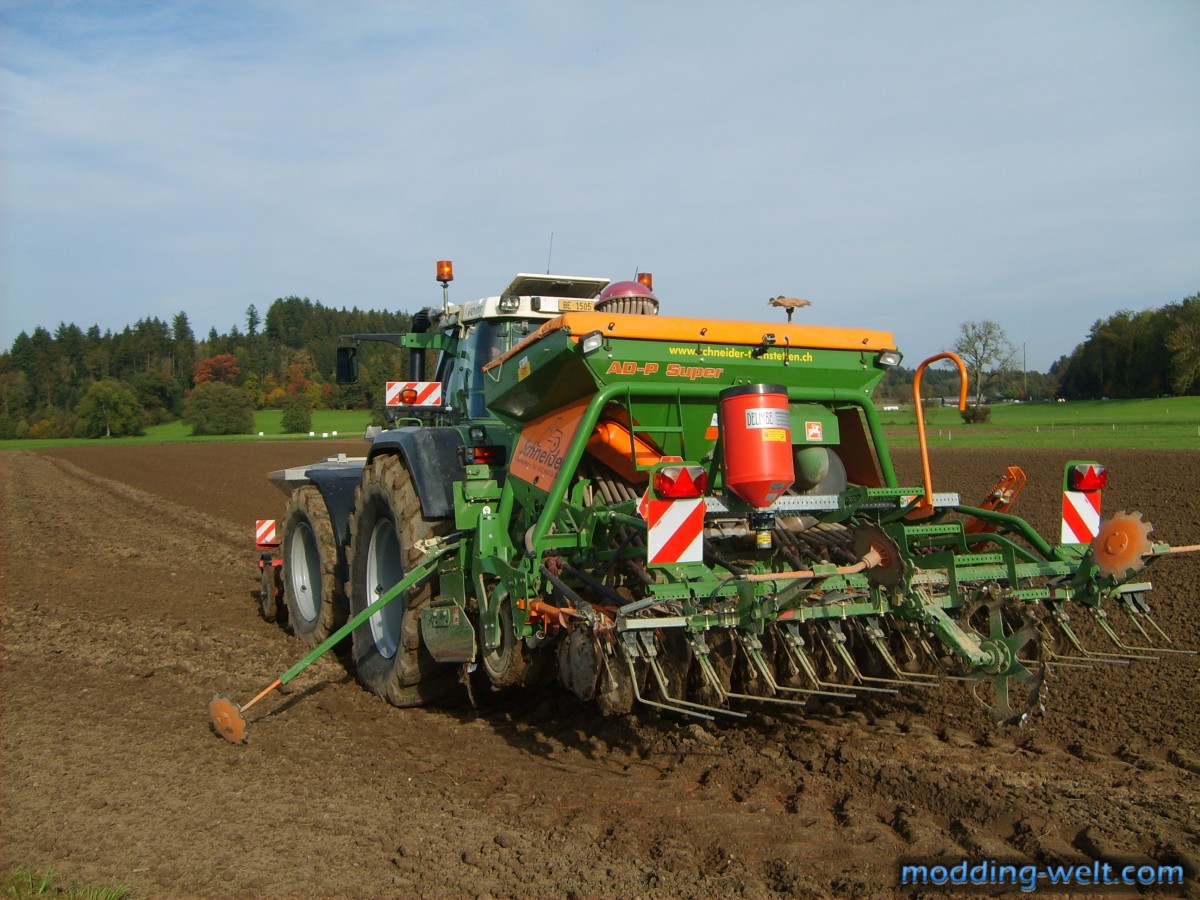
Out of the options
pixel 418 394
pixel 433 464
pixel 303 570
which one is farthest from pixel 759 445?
pixel 303 570

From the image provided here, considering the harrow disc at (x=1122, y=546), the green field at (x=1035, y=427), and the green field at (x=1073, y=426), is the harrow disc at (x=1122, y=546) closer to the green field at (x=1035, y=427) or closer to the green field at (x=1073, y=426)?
the green field at (x=1035, y=427)

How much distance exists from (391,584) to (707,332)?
9.34ft

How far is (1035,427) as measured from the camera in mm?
42719

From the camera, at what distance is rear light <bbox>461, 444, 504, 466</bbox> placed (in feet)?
18.9

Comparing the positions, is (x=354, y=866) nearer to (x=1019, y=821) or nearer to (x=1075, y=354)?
(x=1019, y=821)

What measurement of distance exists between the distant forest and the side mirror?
117ft

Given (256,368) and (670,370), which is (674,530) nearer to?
(670,370)

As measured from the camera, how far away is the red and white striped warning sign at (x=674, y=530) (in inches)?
161

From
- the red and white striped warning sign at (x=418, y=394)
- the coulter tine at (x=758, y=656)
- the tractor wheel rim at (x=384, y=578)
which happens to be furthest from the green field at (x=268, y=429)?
the coulter tine at (x=758, y=656)

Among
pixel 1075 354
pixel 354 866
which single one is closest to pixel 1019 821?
pixel 354 866

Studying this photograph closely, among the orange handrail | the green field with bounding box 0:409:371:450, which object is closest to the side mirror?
the orange handrail

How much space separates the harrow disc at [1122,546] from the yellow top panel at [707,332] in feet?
4.71

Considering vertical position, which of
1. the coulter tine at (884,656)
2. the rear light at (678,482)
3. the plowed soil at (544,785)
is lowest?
the plowed soil at (544,785)

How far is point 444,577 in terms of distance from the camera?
547 centimetres
